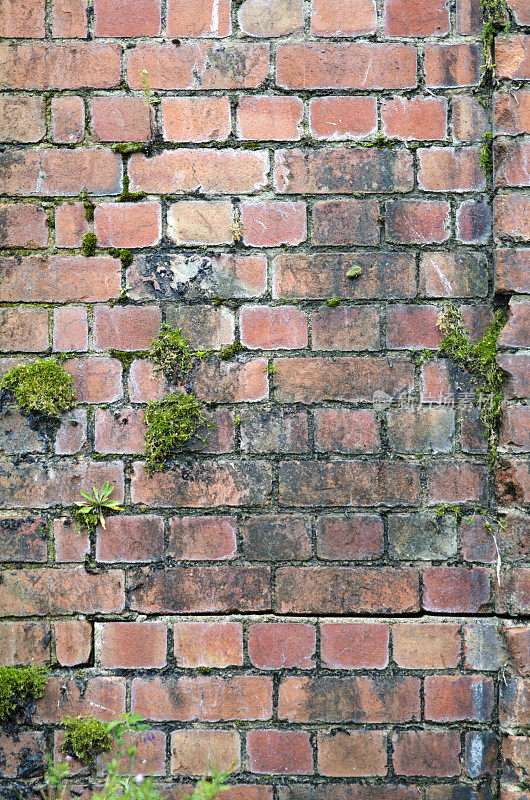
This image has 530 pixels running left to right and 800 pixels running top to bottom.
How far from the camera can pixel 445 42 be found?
4.36 ft

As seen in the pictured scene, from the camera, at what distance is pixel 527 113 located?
130cm

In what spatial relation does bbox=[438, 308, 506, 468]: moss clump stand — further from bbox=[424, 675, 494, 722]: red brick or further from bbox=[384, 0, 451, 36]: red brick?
bbox=[384, 0, 451, 36]: red brick

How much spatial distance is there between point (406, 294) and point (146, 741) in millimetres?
1122

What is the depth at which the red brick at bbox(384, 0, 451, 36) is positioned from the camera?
1329 mm

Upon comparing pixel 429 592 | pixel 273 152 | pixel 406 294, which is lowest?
pixel 429 592

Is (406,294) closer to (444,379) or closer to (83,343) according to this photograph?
(444,379)

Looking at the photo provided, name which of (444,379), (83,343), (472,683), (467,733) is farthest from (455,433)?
(83,343)

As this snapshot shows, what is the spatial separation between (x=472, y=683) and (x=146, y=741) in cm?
71

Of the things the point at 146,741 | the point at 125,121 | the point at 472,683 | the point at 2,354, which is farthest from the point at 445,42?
the point at 146,741

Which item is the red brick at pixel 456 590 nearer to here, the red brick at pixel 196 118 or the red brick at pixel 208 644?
the red brick at pixel 208 644

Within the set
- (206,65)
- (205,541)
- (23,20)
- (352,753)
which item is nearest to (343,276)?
(206,65)

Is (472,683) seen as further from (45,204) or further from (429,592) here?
(45,204)

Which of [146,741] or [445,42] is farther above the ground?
[445,42]

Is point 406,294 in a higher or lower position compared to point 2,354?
higher
